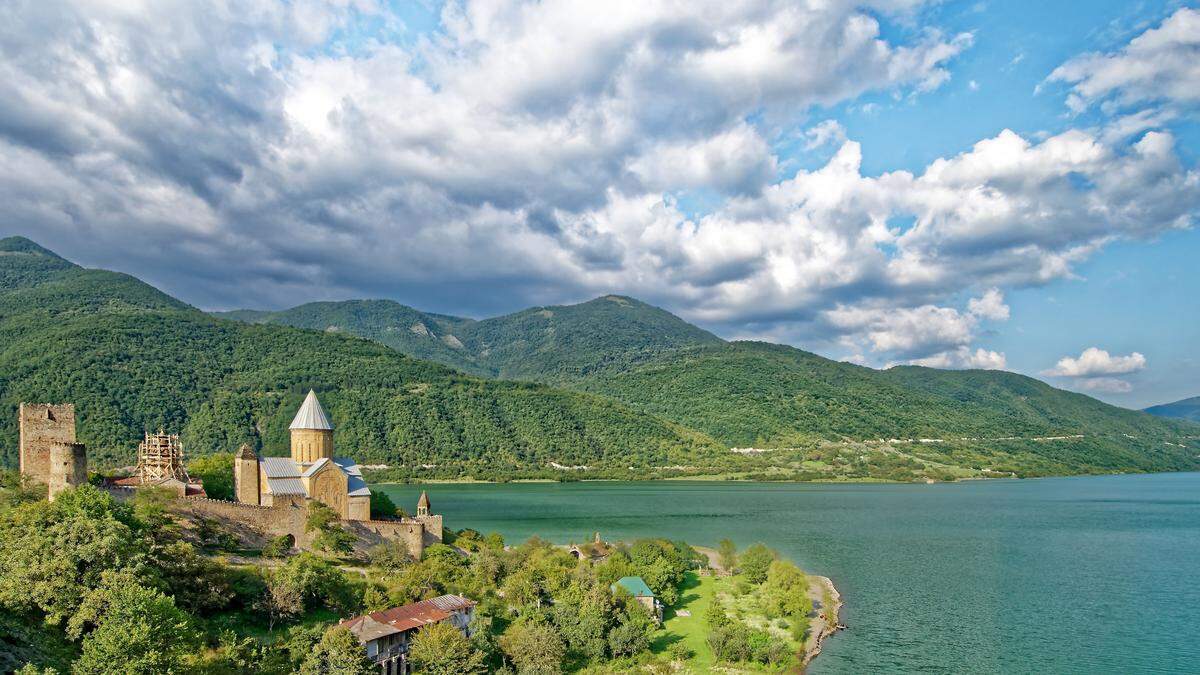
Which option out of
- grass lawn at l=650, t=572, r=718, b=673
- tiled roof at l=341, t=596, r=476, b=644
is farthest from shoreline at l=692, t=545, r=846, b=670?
tiled roof at l=341, t=596, r=476, b=644

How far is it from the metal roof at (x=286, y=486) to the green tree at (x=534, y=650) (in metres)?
18.3

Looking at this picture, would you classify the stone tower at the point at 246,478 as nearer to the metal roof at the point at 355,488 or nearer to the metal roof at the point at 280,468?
the metal roof at the point at 280,468

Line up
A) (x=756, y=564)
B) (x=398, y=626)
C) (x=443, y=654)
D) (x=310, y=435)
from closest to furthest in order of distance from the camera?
(x=443, y=654)
(x=398, y=626)
(x=756, y=564)
(x=310, y=435)

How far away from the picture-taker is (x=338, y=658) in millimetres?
23859

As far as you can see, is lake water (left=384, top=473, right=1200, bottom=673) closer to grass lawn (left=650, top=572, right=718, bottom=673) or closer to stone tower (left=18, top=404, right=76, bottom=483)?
grass lawn (left=650, top=572, right=718, bottom=673)

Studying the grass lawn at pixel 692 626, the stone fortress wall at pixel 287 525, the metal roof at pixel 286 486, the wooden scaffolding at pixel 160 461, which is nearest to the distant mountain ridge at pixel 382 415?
the wooden scaffolding at pixel 160 461

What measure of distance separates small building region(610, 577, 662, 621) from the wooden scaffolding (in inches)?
1015

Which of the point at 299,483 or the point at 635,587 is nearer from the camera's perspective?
the point at 635,587

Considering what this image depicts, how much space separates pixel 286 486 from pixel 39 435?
474 inches

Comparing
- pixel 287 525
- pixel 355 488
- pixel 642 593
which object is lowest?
pixel 642 593

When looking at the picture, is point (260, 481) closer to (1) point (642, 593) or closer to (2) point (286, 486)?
(2) point (286, 486)

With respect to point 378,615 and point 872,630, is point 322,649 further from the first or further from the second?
point 872,630

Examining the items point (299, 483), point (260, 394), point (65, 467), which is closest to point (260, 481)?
point (299, 483)

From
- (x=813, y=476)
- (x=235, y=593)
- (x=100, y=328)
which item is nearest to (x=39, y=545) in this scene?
(x=235, y=593)
